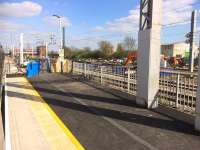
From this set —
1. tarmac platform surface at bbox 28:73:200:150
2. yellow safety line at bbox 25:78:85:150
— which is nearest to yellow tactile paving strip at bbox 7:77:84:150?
Result: yellow safety line at bbox 25:78:85:150

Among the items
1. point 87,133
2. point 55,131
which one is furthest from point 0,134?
point 87,133

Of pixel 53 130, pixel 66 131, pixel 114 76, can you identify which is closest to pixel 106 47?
pixel 114 76

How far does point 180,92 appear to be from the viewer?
10172mm

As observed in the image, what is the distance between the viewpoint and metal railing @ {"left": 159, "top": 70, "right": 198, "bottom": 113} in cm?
1000

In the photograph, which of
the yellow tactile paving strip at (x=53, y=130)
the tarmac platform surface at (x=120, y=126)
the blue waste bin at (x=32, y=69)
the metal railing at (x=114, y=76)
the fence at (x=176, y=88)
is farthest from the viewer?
the blue waste bin at (x=32, y=69)

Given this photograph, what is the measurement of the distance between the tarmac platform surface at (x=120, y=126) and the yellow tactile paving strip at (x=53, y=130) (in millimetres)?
170

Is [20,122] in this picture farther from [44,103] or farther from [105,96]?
[105,96]

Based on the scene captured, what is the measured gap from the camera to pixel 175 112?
933cm

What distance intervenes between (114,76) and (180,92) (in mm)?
6536

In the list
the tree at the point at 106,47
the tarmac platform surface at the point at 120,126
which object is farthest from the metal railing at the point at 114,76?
the tree at the point at 106,47

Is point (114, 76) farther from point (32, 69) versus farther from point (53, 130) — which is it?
point (32, 69)

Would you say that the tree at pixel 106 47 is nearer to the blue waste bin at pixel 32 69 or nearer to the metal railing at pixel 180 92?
the blue waste bin at pixel 32 69

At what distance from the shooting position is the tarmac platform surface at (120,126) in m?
6.51

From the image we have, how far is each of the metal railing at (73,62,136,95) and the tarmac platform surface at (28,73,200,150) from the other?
7.53 feet
